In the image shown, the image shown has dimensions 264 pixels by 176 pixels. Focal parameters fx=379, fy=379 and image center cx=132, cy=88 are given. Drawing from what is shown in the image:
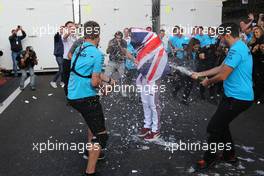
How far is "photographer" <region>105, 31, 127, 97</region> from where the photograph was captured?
371 inches

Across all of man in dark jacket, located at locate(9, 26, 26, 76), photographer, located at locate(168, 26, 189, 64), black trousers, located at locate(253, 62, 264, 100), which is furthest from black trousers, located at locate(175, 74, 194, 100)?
man in dark jacket, located at locate(9, 26, 26, 76)

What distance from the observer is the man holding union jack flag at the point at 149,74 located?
6.12 m

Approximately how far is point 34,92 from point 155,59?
5566 millimetres

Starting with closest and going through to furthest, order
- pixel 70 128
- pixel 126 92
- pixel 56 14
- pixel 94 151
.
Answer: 1. pixel 94 151
2. pixel 70 128
3. pixel 126 92
4. pixel 56 14

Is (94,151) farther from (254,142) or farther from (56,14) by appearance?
(56,14)

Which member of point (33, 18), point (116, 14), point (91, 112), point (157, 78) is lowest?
point (91, 112)

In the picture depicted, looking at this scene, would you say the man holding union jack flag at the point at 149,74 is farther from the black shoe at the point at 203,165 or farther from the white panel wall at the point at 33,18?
the white panel wall at the point at 33,18

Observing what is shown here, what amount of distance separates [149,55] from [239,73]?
6.70 feet

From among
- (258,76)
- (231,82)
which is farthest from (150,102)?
(258,76)

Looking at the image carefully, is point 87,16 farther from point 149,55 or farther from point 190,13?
point 149,55

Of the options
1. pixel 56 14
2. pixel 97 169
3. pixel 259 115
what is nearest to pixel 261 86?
pixel 259 115

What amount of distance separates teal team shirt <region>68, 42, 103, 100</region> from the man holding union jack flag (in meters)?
1.80

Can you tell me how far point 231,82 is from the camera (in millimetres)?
→ 4590

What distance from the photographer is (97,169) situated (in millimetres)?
4855
